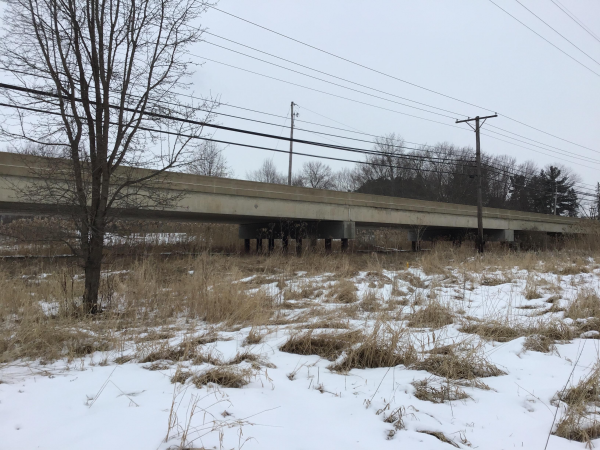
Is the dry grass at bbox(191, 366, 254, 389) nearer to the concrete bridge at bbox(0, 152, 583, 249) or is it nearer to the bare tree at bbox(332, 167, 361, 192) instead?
the concrete bridge at bbox(0, 152, 583, 249)

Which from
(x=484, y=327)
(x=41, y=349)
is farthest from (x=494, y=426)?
(x=41, y=349)

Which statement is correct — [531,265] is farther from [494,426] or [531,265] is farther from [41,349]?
[41,349]

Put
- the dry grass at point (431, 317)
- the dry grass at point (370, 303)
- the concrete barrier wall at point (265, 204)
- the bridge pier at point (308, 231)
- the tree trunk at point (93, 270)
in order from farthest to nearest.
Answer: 1. the bridge pier at point (308, 231)
2. the concrete barrier wall at point (265, 204)
3. the dry grass at point (370, 303)
4. the tree trunk at point (93, 270)
5. the dry grass at point (431, 317)

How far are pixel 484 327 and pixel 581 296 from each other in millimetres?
2649

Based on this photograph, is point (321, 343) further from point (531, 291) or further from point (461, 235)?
point (461, 235)

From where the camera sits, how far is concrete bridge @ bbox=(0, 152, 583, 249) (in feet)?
42.0

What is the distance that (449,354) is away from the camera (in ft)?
12.2

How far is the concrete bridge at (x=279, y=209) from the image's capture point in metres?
12.8

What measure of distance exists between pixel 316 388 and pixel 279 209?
550 inches

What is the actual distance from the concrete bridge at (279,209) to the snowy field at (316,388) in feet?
22.6

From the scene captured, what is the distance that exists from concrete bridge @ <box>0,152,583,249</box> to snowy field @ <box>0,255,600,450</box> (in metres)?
6.90

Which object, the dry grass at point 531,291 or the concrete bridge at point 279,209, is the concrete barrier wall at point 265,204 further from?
the dry grass at point 531,291

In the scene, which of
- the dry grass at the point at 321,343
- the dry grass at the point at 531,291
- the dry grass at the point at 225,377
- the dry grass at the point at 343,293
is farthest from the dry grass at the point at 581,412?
the dry grass at the point at 531,291

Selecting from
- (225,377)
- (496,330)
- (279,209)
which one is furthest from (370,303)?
(279,209)
